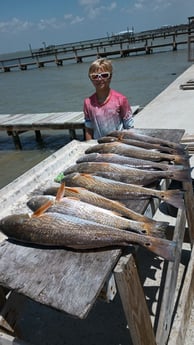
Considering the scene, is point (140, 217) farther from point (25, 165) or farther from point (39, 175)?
point (25, 165)

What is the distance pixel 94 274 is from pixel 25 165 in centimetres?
984

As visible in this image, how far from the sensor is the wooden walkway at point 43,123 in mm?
10594

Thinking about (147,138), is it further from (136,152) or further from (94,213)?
(94,213)

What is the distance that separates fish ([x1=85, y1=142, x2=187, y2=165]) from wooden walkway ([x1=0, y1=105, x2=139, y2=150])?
6.88 m

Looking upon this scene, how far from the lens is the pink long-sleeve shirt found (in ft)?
13.8

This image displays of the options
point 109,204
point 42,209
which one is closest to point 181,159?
point 109,204

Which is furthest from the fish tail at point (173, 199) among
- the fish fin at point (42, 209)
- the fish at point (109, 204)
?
the fish fin at point (42, 209)

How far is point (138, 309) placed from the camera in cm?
196

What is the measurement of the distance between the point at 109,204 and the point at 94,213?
A: 18 centimetres

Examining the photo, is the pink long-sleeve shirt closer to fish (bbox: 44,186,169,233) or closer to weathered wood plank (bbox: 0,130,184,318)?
fish (bbox: 44,186,169,233)

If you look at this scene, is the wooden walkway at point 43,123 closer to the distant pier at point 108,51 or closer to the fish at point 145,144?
the fish at point 145,144

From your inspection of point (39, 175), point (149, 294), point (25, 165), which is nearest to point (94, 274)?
point (39, 175)

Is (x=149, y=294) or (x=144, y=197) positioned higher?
(x=144, y=197)

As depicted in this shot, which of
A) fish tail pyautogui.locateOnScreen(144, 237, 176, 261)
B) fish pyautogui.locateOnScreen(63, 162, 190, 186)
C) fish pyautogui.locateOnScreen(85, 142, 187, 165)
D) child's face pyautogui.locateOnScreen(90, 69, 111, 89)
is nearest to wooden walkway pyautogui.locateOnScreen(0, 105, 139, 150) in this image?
child's face pyautogui.locateOnScreen(90, 69, 111, 89)
